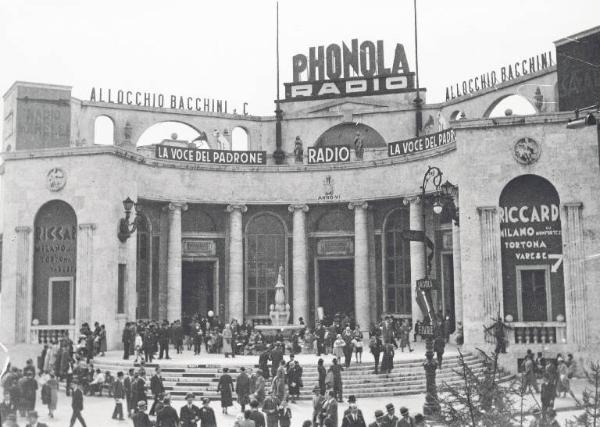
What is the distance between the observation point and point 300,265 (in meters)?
42.1

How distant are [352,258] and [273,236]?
16.2ft

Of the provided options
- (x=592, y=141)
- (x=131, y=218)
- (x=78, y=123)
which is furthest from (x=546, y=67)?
(x=78, y=123)

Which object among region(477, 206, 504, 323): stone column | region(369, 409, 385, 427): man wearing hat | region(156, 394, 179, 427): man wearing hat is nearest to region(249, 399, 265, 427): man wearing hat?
region(156, 394, 179, 427): man wearing hat

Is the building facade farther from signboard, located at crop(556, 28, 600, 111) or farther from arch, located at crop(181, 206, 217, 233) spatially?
signboard, located at crop(556, 28, 600, 111)

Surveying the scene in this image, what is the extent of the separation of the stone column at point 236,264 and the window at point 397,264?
8.45 metres

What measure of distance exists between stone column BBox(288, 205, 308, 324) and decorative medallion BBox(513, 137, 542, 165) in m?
14.8

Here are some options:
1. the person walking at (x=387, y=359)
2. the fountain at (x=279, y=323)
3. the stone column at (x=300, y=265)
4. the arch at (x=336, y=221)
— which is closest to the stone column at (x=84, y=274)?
the fountain at (x=279, y=323)

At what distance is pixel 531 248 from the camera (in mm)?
30234

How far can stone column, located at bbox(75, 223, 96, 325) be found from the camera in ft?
111

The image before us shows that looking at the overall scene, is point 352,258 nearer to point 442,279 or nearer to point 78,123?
point 442,279

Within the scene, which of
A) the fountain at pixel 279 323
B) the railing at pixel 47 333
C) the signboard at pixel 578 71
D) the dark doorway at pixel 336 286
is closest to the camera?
the signboard at pixel 578 71

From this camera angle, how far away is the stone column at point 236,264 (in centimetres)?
4147

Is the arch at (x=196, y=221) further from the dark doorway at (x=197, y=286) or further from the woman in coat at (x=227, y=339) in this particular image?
the woman in coat at (x=227, y=339)

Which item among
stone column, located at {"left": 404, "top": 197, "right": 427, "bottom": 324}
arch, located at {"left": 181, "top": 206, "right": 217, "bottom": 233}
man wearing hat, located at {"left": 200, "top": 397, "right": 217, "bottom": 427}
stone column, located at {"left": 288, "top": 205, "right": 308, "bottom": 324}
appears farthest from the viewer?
arch, located at {"left": 181, "top": 206, "right": 217, "bottom": 233}
